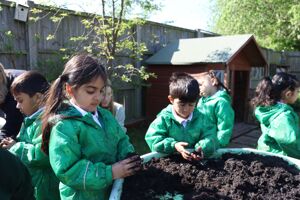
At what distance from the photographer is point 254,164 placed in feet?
6.26

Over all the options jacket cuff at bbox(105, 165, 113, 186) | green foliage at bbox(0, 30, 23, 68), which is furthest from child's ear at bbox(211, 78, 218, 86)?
green foliage at bbox(0, 30, 23, 68)

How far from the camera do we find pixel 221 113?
3393 millimetres

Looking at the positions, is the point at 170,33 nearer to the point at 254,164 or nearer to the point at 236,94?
the point at 236,94

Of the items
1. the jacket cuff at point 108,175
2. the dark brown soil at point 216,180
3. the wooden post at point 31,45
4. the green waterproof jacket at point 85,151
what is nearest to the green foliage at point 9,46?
the wooden post at point 31,45

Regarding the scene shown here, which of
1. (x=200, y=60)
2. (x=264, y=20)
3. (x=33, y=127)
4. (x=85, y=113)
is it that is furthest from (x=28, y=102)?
(x=264, y=20)

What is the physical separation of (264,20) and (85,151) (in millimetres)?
15193

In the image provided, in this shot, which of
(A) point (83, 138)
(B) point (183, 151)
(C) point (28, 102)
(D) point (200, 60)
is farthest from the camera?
(D) point (200, 60)

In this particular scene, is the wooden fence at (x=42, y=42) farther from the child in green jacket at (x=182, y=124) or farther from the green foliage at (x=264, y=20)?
the green foliage at (x=264, y=20)

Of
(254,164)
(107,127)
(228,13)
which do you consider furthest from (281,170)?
(228,13)

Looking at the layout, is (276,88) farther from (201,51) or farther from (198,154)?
(201,51)

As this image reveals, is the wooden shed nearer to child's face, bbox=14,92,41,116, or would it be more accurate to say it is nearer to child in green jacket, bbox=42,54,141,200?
child's face, bbox=14,92,41,116

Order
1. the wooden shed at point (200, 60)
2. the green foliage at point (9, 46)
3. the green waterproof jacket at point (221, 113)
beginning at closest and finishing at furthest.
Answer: the green waterproof jacket at point (221, 113) → the green foliage at point (9, 46) → the wooden shed at point (200, 60)

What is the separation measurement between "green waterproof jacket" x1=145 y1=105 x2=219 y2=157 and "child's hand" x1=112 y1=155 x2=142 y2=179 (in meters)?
0.55

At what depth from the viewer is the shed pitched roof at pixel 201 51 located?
7.02 metres
